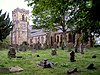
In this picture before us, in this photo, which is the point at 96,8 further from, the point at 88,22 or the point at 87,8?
the point at 88,22

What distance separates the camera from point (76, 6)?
11.0m

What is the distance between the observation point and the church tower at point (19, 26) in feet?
250

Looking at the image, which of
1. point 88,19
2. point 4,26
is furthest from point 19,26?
point 88,19

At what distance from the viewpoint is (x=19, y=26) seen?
254 feet

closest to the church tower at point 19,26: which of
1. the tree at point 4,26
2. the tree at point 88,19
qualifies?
the tree at point 4,26

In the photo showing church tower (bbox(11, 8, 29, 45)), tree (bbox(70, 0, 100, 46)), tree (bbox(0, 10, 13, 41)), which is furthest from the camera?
church tower (bbox(11, 8, 29, 45))

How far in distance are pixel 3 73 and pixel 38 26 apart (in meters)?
29.7

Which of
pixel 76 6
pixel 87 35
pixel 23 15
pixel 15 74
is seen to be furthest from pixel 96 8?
pixel 23 15

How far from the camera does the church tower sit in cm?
7619

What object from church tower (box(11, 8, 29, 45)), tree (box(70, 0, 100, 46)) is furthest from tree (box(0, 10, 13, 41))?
church tower (box(11, 8, 29, 45))

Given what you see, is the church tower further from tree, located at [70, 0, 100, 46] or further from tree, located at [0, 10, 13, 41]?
tree, located at [70, 0, 100, 46]

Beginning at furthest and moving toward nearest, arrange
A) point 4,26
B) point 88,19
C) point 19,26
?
point 19,26, point 4,26, point 88,19

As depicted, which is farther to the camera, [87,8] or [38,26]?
[38,26]

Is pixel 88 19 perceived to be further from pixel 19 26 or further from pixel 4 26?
pixel 19 26
